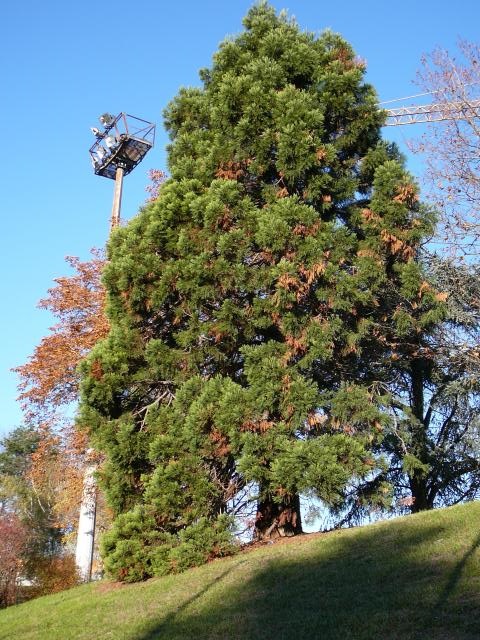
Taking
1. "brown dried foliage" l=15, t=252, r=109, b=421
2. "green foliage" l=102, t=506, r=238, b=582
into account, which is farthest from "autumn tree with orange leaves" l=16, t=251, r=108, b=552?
"green foliage" l=102, t=506, r=238, b=582

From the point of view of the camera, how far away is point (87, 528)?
18.4 meters

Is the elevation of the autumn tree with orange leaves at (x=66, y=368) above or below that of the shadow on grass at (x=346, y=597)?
above

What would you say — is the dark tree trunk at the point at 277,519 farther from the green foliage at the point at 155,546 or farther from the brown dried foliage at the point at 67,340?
the brown dried foliage at the point at 67,340

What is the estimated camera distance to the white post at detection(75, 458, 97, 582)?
56.7 ft

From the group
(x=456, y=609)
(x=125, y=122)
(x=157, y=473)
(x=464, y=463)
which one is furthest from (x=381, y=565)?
(x=125, y=122)

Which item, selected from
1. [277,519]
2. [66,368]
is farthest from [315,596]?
A: [66,368]

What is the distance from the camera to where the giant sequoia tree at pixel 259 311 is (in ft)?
33.1

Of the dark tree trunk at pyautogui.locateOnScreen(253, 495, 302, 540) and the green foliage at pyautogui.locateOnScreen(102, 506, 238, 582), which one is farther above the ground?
the dark tree trunk at pyautogui.locateOnScreen(253, 495, 302, 540)

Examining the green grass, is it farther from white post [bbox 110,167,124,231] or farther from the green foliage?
white post [bbox 110,167,124,231]

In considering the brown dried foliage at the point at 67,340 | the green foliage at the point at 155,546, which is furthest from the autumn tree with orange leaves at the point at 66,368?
the green foliage at the point at 155,546

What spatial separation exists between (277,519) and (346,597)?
4.64 meters

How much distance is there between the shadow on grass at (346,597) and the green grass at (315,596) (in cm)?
1

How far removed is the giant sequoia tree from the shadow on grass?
1407 mm

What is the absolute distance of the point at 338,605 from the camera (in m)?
6.27
